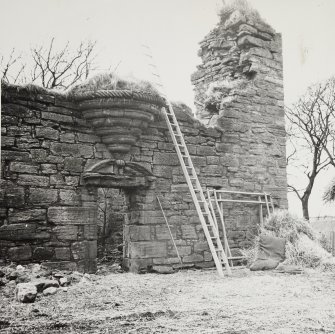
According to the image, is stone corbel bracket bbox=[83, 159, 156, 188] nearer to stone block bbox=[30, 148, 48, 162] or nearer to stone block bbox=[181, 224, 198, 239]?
stone block bbox=[30, 148, 48, 162]

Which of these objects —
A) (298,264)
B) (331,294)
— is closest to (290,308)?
(331,294)

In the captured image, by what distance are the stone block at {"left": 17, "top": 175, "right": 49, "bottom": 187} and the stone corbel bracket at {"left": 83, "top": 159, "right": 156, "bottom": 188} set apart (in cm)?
57

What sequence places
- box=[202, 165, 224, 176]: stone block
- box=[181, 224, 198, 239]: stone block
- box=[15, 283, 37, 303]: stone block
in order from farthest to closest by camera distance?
box=[202, 165, 224, 176]: stone block, box=[181, 224, 198, 239]: stone block, box=[15, 283, 37, 303]: stone block

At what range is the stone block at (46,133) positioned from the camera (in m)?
6.05

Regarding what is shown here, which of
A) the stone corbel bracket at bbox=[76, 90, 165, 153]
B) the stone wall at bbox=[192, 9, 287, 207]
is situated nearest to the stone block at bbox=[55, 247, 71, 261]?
the stone corbel bracket at bbox=[76, 90, 165, 153]

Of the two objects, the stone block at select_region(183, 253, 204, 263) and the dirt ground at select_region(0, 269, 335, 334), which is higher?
the stone block at select_region(183, 253, 204, 263)

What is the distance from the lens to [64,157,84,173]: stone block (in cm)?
620

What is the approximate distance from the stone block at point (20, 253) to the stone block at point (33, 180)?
2.73 feet

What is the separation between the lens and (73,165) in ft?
20.5

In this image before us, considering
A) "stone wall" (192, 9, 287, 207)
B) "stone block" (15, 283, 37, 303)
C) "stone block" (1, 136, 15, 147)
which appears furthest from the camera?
"stone wall" (192, 9, 287, 207)

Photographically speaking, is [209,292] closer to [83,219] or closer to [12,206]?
[83,219]

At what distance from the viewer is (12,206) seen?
5.74 m

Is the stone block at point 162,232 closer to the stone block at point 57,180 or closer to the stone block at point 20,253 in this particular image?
the stone block at point 57,180

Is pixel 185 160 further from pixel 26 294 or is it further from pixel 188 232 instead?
pixel 26 294
